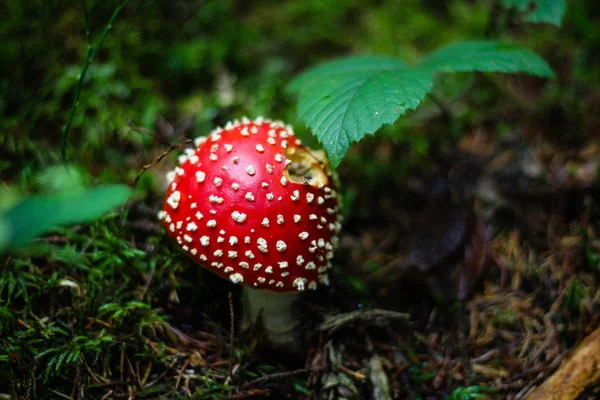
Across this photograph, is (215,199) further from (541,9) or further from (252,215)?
(541,9)

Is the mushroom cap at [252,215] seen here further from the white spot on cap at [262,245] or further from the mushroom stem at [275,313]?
the mushroom stem at [275,313]

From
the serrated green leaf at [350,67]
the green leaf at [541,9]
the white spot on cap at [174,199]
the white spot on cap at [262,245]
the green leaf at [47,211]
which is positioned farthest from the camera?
the green leaf at [541,9]

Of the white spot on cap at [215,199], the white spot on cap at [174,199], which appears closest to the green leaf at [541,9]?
the white spot on cap at [215,199]

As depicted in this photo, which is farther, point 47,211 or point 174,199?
point 174,199

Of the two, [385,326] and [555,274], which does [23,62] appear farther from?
[555,274]

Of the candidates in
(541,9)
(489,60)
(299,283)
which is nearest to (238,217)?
(299,283)

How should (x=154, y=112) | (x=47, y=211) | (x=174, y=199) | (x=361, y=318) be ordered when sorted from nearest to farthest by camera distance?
(x=47, y=211) < (x=174, y=199) < (x=361, y=318) < (x=154, y=112)
